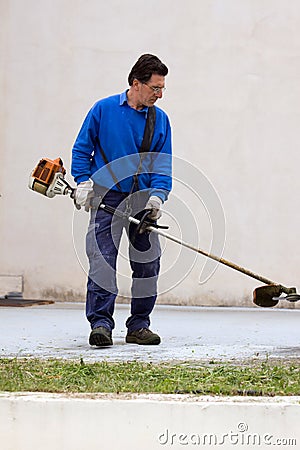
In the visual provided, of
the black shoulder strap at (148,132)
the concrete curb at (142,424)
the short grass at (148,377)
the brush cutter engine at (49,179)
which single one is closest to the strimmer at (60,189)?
the brush cutter engine at (49,179)

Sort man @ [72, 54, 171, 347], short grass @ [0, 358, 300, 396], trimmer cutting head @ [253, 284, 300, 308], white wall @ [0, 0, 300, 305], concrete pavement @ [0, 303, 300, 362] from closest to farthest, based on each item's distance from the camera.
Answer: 1. short grass @ [0, 358, 300, 396]
2. concrete pavement @ [0, 303, 300, 362]
3. trimmer cutting head @ [253, 284, 300, 308]
4. man @ [72, 54, 171, 347]
5. white wall @ [0, 0, 300, 305]

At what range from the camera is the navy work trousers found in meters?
3.93

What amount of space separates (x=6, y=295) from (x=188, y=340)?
2.82 m

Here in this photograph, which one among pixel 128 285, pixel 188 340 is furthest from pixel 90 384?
pixel 128 285

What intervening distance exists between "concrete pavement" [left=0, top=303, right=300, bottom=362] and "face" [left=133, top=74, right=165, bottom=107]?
1.02 meters

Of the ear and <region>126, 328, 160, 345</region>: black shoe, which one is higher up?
the ear

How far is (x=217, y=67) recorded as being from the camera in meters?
6.68

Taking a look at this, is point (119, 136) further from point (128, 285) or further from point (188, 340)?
point (128, 285)

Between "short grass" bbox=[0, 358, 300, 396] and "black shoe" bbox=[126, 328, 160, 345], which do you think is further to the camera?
"black shoe" bbox=[126, 328, 160, 345]

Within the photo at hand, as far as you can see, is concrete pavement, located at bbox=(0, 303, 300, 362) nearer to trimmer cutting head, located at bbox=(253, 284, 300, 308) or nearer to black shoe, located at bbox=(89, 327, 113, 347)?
black shoe, located at bbox=(89, 327, 113, 347)

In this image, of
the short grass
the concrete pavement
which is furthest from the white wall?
the short grass

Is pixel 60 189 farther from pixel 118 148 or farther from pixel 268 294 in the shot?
pixel 268 294

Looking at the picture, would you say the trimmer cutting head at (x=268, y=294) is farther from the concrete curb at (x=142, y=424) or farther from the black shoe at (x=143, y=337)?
the concrete curb at (x=142, y=424)

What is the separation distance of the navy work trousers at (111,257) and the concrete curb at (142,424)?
Result: 1708 mm
